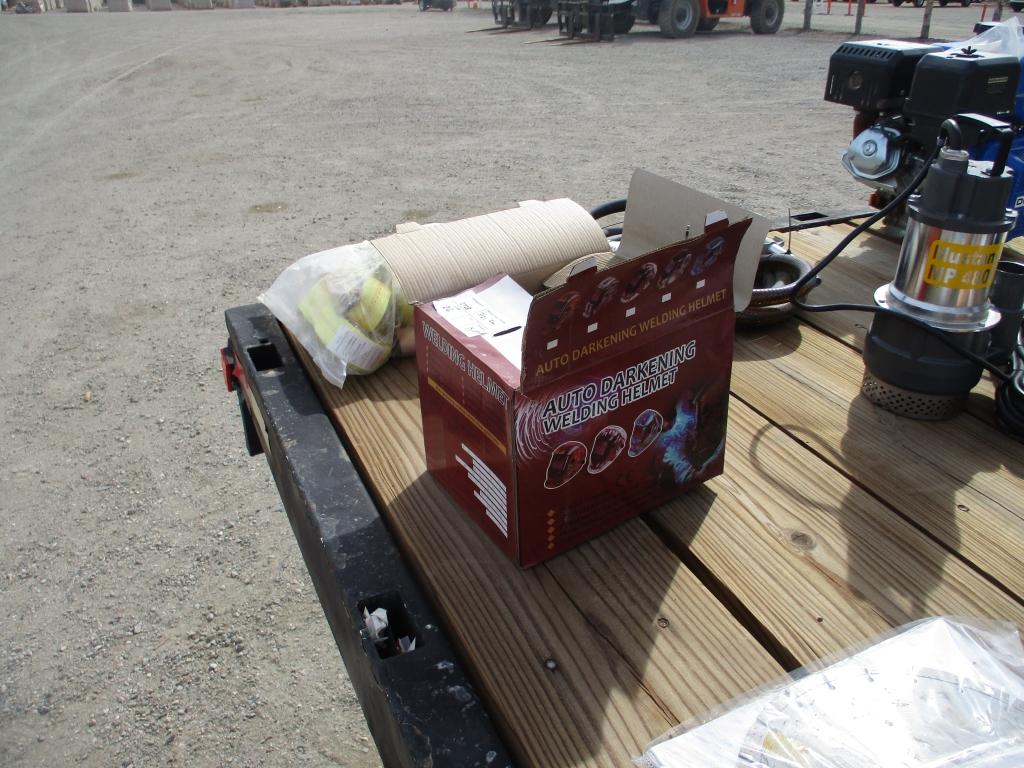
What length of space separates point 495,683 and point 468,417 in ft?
0.92

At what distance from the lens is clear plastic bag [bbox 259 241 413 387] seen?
1.30 m

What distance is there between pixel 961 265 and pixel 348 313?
2.86 ft

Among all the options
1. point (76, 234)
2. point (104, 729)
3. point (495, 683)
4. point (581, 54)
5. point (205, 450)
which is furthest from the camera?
point (581, 54)

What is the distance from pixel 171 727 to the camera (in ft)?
6.23

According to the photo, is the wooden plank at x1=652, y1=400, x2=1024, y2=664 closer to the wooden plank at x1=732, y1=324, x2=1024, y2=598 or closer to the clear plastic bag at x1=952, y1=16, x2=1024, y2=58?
the wooden plank at x1=732, y1=324, x2=1024, y2=598

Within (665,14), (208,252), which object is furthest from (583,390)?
(665,14)

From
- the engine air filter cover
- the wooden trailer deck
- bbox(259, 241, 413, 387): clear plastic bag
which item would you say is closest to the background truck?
the engine air filter cover

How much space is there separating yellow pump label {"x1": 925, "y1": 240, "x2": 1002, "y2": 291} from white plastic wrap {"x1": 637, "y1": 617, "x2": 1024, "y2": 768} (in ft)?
1.58

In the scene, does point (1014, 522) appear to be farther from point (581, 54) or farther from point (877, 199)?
point (581, 54)

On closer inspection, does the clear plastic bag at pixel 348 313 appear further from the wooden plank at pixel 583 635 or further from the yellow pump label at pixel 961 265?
the yellow pump label at pixel 961 265

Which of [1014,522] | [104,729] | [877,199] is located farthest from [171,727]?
[877,199]

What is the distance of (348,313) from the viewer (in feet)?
4.32

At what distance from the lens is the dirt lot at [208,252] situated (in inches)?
79.0

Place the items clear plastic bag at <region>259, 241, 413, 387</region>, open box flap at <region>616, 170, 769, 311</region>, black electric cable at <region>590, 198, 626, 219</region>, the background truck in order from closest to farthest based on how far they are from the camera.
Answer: open box flap at <region>616, 170, 769, 311</region>, clear plastic bag at <region>259, 241, 413, 387</region>, black electric cable at <region>590, 198, 626, 219</region>, the background truck
